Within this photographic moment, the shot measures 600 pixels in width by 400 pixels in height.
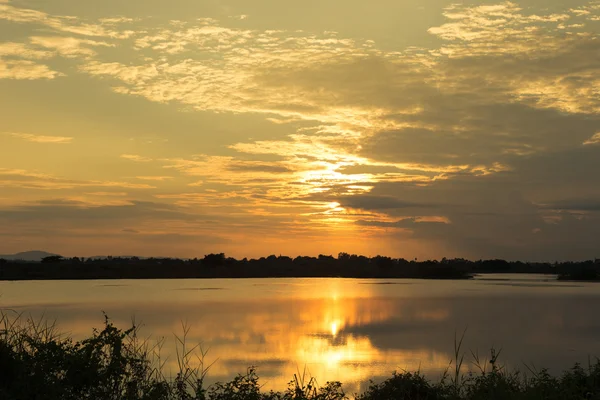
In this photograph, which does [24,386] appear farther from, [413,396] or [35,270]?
[35,270]

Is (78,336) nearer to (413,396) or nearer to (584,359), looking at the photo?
(413,396)

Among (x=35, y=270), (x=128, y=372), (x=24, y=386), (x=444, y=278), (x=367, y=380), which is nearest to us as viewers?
(x=24, y=386)

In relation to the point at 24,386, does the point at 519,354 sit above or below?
below

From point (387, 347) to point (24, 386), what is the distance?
22.1 m

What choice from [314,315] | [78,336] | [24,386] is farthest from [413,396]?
[314,315]

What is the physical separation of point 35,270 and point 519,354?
109073 mm

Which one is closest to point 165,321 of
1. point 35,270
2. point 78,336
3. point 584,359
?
point 78,336

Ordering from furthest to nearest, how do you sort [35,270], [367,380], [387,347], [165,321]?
[35,270], [165,321], [387,347], [367,380]

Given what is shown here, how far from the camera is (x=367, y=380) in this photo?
67.1ft

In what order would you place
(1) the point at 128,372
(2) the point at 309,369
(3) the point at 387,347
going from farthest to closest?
(3) the point at 387,347 → (2) the point at 309,369 → (1) the point at 128,372

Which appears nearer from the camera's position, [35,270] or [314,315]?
[314,315]

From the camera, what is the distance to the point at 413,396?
598 inches

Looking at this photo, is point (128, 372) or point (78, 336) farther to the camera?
point (78, 336)

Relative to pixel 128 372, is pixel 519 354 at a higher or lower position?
lower
